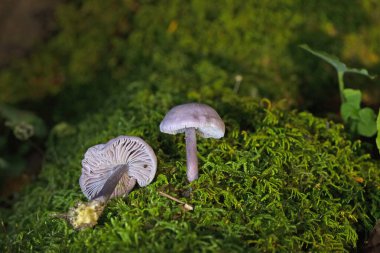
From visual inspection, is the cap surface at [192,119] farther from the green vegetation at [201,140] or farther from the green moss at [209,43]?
the green moss at [209,43]

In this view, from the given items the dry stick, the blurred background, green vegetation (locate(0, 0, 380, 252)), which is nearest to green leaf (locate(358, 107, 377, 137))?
green vegetation (locate(0, 0, 380, 252))

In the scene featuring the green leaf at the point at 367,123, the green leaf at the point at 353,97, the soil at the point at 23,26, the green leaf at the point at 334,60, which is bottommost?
the green leaf at the point at 367,123

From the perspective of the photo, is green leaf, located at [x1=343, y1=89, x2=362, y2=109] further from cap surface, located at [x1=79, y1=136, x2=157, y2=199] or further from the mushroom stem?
cap surface, located at [x1=79, y1=136, x2=157, y2=199]

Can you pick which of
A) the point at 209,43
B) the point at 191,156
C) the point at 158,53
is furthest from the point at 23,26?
A: the point at 191,156

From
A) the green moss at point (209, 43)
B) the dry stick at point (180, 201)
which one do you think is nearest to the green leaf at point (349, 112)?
the green moss at point (209, 43)

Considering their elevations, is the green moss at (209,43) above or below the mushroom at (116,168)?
above

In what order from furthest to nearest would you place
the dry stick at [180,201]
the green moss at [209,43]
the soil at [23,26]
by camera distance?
the soil at [23,26] < the green moss at [209,43] < the dry stick at [180,201]
